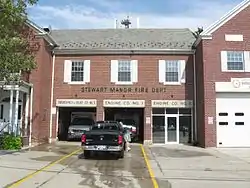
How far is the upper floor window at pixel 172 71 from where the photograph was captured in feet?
95.5

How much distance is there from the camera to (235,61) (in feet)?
87.7

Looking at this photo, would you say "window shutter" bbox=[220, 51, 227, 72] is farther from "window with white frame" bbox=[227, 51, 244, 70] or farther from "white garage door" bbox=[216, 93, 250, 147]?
"white garage door" bbox=[216, 93, 250, 147]

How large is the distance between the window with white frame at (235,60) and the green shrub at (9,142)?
47.9 feet

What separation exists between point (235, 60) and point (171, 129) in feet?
22.2

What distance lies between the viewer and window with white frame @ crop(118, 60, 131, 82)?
29358 mm

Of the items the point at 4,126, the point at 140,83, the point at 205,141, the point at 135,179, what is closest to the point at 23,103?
the point at 4,126

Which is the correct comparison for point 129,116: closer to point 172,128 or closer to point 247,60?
point 172,128

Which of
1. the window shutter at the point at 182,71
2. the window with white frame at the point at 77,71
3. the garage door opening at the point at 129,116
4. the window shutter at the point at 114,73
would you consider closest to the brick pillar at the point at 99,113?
the window shutter at the point at 114,73

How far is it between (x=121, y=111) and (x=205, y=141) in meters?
8.72

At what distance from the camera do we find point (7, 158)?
56.6 ft

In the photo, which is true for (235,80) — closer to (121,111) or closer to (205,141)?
(205,141)

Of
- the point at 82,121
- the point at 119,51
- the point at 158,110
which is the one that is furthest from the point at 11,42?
the point at 158,110

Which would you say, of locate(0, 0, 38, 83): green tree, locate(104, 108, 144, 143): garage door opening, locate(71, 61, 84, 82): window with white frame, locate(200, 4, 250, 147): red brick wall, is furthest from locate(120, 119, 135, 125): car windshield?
locate(0, 0, 38, 83): green tree

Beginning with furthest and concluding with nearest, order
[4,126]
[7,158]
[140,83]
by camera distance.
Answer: [140,83]
[4,126]
[7,158]
